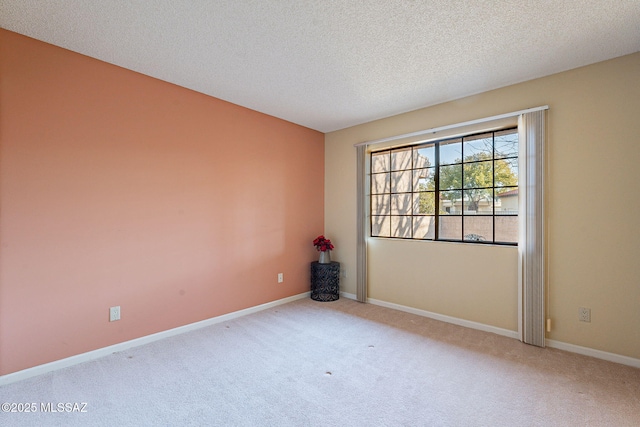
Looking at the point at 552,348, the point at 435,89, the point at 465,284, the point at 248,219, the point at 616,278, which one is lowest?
the point at 552,348

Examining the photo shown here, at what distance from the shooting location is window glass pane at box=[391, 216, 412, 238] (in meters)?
4.00

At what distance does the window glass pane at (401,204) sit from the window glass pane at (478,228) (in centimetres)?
75

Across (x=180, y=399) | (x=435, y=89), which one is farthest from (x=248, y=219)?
(x=435, y=89)

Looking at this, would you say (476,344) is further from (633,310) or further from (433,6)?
(433,6)

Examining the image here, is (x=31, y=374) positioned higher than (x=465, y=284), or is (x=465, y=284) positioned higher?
(x=465, y=284)

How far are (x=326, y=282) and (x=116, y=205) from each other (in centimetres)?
274

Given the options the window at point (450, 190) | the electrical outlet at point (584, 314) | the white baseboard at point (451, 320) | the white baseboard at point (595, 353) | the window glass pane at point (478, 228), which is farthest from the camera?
the window glass pane at point (478, 228)

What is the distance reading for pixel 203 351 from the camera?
2.69 metres

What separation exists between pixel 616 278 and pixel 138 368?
4.07 metres

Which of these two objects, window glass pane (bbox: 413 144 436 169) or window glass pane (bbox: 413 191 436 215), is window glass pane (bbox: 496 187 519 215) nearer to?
window glass pane (bbox: 413 191 436 215)

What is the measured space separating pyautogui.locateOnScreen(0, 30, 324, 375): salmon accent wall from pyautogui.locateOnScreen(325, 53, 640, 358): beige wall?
250 centimetres

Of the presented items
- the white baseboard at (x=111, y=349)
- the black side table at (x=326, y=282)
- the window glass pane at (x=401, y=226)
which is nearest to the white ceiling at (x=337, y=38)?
the window glass pane at (x=401, y=226)

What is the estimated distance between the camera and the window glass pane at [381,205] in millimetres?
4207

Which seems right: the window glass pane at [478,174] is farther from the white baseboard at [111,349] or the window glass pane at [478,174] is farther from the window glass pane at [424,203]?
the white baseboard at [111,349]
